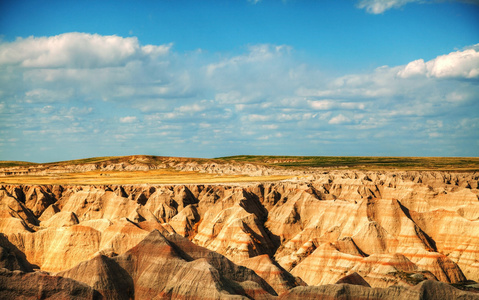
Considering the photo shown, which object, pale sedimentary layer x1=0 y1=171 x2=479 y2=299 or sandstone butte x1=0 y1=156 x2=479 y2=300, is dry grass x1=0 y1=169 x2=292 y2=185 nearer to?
sandstone butte x1=0 y1=156 x2=479 y2=300

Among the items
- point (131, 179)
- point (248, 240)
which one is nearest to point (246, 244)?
point (248, 240)

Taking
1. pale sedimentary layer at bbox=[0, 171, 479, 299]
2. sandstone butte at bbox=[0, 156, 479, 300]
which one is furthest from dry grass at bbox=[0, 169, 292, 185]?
pale sedimentary layer at bbox=[0, 171, 479, 299]

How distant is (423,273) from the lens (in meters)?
44.8

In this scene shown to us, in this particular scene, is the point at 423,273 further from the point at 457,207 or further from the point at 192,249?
the point at 457,207

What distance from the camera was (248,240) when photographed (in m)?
63.1

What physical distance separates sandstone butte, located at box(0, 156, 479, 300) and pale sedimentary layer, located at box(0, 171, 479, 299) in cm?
14

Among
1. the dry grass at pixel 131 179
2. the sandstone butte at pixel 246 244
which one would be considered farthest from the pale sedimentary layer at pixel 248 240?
the dry grass at pixel 131 179

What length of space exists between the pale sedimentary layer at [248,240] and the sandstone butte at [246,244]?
139 millimetres

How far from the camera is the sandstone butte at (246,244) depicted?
107 feet

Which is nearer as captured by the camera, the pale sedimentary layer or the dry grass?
the pale sedimentary layer

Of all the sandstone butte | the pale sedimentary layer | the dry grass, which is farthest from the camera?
the dry grass

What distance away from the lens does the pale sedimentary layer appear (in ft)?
118

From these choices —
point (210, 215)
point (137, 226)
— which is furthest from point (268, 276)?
point (210, 215)

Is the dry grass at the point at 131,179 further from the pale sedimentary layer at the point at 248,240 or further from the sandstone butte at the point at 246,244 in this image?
the pale sedimentary layer at the point at 248,240
